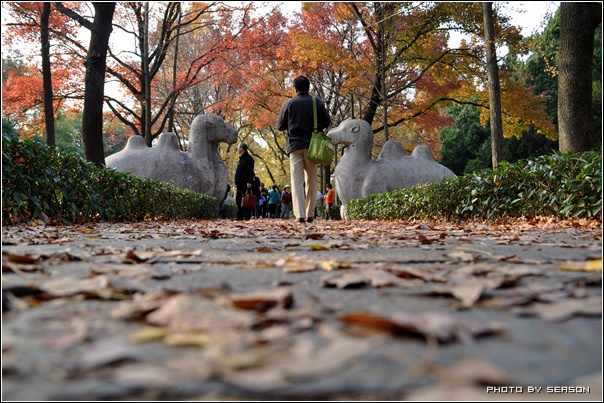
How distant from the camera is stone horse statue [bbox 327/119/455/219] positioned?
17109 mm

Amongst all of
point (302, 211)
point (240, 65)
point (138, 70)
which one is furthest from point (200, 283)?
point (240, 65)

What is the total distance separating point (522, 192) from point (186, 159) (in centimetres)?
1281

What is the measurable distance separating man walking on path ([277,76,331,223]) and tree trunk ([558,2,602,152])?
4.03 meters

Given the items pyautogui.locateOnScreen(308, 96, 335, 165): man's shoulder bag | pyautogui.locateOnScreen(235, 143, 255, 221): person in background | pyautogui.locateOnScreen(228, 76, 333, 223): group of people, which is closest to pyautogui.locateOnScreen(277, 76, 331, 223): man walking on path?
pyautogui.locateOnScreen(228, 76, 333, 223): group of people

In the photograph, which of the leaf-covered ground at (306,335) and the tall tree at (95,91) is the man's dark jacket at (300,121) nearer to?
the tall tree at (95,91)

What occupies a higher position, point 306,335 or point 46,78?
point 46,78

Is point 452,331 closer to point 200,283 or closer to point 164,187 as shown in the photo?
point 200,283

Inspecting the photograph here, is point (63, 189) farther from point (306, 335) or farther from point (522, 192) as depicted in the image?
point (306, 335)

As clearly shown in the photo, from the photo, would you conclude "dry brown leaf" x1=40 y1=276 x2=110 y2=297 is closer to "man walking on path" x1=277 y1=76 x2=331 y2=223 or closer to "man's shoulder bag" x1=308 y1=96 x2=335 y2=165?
"man's shoulder bag" x1=308 y1=96 x2=335 y2=165

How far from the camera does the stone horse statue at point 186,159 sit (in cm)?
1692

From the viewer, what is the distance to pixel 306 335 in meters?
Answer: 1.20

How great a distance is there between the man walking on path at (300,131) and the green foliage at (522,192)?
2703 mm

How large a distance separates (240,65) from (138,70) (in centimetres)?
408

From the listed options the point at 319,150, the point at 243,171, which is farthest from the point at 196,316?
the point at 243,171
